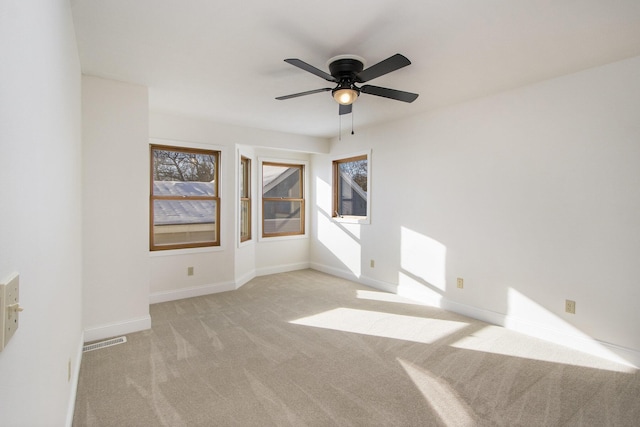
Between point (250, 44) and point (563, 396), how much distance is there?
3409mm

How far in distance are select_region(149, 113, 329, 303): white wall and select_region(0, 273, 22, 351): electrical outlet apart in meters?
3.79

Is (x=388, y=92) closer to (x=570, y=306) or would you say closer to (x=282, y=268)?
(x=570, y=306)

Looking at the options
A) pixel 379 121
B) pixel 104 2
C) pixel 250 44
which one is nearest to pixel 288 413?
pixel 250 44

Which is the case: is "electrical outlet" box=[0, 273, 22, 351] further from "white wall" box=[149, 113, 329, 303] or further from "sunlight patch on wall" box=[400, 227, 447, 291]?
"sunlight patch on wall" box=[400, 227, 447, 291]

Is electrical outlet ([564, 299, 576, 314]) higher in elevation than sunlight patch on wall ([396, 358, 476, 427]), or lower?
higher

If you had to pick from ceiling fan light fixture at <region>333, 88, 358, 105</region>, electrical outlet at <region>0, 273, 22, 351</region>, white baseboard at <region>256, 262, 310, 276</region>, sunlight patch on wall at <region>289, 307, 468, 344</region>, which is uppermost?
ceiling fan light fixture at <region>333, 88, 358, 105</region>

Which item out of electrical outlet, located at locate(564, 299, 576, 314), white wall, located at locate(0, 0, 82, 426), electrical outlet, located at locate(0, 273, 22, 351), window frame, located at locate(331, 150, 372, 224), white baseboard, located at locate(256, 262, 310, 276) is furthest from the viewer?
white baseboard, located at locate(256, 262, 310, 276)

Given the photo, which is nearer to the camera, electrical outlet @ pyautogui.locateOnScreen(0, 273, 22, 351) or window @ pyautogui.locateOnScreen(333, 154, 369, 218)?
electrical outlet @ pyautogui.locateOnScreen(0, 273, 22, 351)

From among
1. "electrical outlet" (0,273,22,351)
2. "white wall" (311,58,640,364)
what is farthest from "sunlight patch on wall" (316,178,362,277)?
"electrical outlet" (0,273,22,351)

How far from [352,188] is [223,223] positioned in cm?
226

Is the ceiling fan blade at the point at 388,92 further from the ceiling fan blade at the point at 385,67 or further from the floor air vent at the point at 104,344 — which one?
the floor air vent at the point at 104,344

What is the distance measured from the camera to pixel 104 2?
6.47ft

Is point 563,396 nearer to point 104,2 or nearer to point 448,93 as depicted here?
point 448,93

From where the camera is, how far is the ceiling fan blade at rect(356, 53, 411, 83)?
212 centimetres
